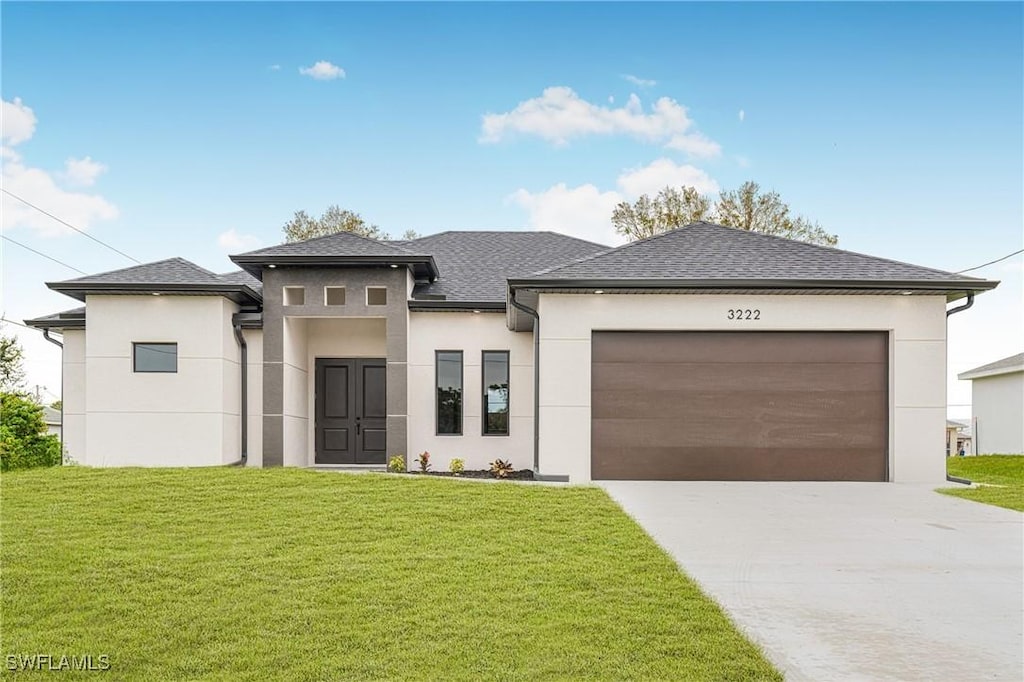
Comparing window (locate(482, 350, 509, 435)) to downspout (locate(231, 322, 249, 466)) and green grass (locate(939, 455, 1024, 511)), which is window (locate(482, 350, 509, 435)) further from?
green grass (locate(939, 455, 1024, 511))

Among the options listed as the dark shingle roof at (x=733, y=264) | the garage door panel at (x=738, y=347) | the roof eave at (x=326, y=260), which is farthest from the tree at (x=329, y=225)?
the garage door panel at (x=738, y=347)

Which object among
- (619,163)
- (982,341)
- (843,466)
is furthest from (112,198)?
(982,341)

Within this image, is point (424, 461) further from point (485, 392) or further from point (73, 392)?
point (73, 392)

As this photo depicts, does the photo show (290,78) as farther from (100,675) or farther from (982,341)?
(982,341)

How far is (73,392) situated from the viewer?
14992 millimetres

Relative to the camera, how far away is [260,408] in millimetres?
14656

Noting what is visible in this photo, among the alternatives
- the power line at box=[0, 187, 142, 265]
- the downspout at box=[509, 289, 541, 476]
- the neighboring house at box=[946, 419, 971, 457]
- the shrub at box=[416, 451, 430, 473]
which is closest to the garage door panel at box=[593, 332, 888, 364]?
→ the downspout at box=[509, 289, 541, 476]

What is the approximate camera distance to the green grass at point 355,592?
392cm

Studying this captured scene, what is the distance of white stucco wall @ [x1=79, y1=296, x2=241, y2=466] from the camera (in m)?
13.5

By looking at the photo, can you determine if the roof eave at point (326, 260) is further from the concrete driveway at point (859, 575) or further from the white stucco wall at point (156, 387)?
the concrete driveway at point (859, 575)

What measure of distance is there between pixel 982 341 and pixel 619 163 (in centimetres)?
1410

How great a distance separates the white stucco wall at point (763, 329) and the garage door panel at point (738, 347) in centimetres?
16

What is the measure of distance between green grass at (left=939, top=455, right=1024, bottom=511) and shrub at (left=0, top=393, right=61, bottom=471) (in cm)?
1646

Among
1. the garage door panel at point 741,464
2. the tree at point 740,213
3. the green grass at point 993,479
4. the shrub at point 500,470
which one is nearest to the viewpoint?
the green grass at point 993,479
